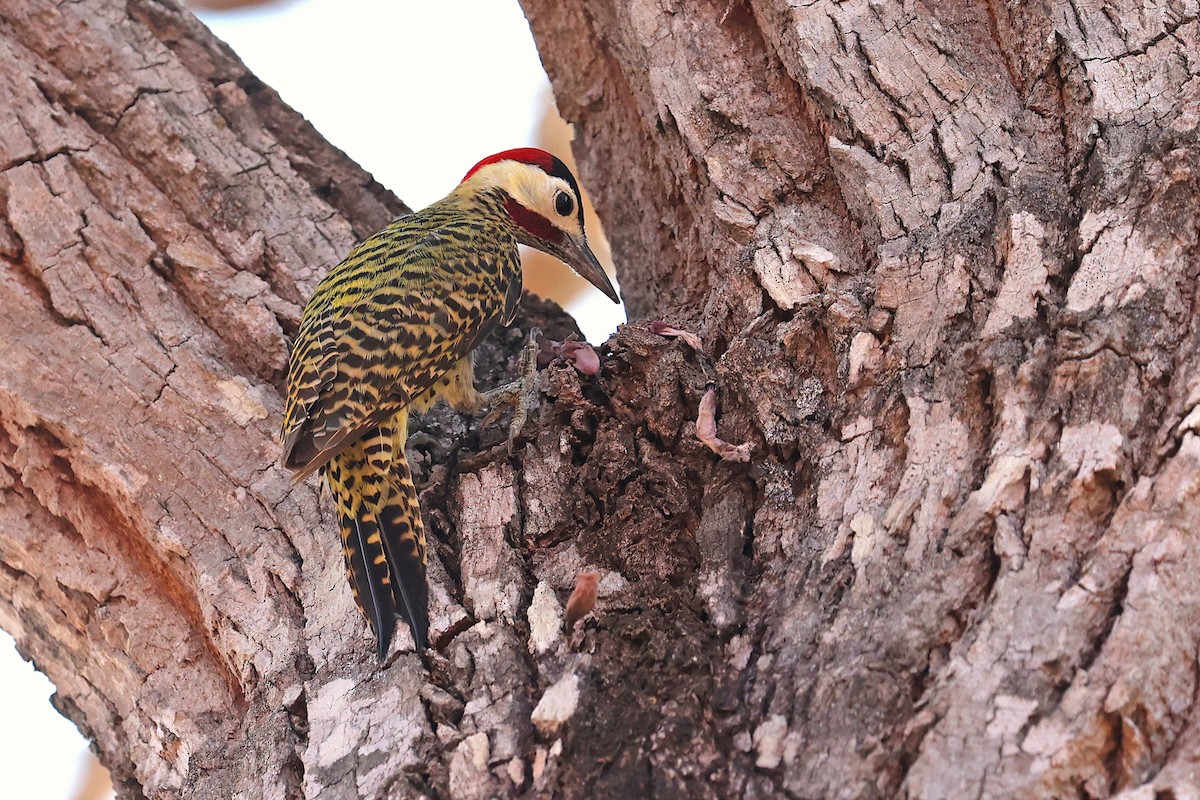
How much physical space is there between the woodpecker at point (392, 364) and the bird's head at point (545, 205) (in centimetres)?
1

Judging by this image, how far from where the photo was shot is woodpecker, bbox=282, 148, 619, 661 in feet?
9.73

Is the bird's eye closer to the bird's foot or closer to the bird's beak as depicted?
the bird's beak

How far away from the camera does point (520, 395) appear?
3.59 metres

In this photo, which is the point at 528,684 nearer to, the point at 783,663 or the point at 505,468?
the point at 783,663

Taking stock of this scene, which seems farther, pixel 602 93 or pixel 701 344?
pixel 602 93

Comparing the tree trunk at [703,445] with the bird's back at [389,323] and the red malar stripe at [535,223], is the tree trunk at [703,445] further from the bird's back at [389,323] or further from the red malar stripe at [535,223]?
the red malar stripe at [535,223]

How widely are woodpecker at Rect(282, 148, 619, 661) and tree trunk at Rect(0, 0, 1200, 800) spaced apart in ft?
0.38

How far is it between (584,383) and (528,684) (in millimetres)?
1131

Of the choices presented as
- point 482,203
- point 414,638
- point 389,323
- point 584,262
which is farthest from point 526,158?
point 414,638

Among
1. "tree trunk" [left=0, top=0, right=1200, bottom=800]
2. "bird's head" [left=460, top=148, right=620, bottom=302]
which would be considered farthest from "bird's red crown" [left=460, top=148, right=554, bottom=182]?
"tree trunk" [left=0, top=0, right=1200, bottom=800]

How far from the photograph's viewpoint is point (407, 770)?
2.24 m

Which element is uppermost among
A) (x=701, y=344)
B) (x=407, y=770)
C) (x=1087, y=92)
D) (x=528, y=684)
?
(x=1087, y=92)

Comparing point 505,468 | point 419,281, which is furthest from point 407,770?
point 419,281

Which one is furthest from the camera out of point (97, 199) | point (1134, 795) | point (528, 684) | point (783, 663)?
point (97, 199)
